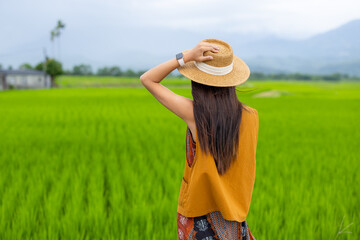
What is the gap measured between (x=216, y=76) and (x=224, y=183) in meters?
0.45

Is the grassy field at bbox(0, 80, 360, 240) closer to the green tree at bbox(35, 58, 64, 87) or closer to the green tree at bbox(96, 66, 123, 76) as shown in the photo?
the green tree at bbox(35, 58, 64, 87)

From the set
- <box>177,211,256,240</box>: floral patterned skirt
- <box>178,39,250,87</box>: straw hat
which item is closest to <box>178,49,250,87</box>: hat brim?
<box>178,39,250,87</box>: straw hat

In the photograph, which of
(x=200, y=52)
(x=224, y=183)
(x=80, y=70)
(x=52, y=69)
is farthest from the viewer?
(x=80, y=70)

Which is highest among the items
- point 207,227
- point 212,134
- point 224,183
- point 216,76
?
point 216,76

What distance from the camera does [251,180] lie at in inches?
59.9

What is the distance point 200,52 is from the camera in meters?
1.37

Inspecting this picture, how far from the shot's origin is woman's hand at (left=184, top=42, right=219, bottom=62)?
1.36 meters

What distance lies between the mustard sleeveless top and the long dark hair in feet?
0.12

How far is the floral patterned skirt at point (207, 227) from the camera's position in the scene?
1.49m

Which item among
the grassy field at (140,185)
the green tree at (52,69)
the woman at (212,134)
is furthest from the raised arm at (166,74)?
the green tree at (52,69)

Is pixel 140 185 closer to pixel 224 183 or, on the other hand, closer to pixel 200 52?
pixel 224 183

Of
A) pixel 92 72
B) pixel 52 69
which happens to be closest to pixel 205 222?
pixel 52 69

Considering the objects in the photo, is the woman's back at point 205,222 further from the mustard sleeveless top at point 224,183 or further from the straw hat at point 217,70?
the straw hat at point 217,70

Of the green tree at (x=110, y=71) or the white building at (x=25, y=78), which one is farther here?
the green tree at (x=110, y=71)
